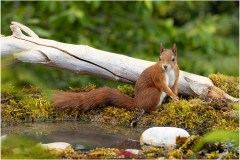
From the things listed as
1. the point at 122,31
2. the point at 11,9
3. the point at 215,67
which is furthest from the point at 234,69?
the point at 11,9

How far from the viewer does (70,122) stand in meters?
4.12

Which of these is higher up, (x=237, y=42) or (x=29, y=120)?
(x=237, y=42)

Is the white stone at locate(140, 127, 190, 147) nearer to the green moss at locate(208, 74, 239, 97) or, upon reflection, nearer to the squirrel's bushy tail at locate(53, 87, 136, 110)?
the squirrel's bushy tail at locate(53, 87, 136, 110)

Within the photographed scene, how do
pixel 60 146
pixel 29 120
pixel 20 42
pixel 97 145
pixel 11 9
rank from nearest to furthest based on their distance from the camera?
pixel 60 146 → pixel 97 145 → pixel 29 120 → pixel 20 42 → pixel 11 9

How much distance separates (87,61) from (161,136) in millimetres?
1365

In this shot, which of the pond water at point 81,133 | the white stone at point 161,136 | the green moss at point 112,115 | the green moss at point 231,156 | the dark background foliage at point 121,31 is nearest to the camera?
the green moss at point 231,156

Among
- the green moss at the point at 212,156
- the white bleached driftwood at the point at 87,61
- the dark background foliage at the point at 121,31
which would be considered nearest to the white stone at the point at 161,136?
the green moss at the point at 212,156

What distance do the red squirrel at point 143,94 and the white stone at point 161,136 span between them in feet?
2.74

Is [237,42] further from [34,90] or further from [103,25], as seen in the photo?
[34,90]

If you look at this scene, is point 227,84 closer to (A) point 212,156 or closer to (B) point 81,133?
(B) point 81,133

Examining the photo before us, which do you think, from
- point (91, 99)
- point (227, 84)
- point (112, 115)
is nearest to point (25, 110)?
point (91, 99)

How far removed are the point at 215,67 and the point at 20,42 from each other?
3.55m

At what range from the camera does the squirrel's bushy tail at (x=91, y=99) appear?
4.21m

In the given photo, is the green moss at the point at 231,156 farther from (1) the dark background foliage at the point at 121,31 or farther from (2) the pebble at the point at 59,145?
(1) the dark background foliage at the point at 121,31
